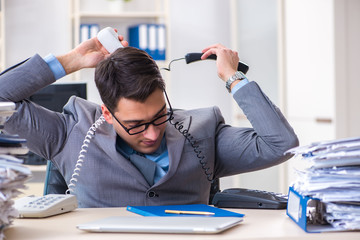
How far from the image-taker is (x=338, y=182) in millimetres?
1093

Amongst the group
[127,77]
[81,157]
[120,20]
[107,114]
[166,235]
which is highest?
[120,20]

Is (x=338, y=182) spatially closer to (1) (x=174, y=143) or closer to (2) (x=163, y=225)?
(2) (x=163, y=225)

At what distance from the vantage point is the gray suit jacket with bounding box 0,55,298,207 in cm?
161

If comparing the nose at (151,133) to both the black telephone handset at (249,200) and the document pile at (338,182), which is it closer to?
the black telephone handset at (249,200)

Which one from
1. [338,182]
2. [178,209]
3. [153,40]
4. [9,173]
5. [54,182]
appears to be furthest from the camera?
[153,40]

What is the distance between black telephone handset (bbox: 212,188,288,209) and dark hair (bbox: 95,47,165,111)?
0.36 m

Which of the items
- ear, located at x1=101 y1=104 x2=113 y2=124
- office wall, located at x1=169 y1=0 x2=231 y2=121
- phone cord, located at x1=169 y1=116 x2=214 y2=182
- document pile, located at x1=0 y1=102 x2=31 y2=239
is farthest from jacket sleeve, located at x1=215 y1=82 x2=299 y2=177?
office wall, located at x1=169 y1=0 x2=231 y2=121

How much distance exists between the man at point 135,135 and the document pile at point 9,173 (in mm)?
536

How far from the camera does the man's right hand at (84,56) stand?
5.84 ft

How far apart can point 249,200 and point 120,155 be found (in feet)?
1.37

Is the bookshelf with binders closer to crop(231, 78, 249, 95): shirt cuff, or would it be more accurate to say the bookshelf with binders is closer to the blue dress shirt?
the blue dress shirt

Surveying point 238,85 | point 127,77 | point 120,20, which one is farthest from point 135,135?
point 120,20

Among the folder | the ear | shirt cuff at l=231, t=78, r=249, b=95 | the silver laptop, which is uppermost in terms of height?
shirt cuff at l=231, t=78, r=249, b=95

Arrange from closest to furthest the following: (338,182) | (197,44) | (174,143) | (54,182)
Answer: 1. (338,182)
2. (174,143)
3. (54,182)
4. (197,44)
